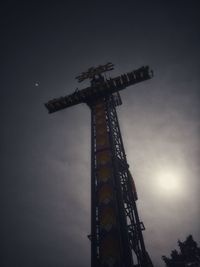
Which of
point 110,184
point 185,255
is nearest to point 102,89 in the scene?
point 110,184

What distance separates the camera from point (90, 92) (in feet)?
54.9

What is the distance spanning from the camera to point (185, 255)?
10.8m

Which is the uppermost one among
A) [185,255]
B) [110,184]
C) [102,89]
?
[102,89]

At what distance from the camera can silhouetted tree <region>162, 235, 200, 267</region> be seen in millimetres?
10375

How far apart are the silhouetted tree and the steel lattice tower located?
5.72 ft

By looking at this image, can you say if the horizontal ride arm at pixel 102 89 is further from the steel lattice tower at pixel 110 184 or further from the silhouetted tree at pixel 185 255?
the silhouetted tree at pixel 185 255

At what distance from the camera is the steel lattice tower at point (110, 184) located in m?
9.55

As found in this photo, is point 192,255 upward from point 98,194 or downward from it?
downward

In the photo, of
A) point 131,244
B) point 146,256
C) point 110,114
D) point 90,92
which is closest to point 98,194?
point 131,244

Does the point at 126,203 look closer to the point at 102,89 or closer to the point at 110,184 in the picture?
the point at 110,184

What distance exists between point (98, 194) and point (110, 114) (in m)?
6.18

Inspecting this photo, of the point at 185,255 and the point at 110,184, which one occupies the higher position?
the point at 110,184

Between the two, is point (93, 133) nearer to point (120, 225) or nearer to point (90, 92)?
point (90, 92)

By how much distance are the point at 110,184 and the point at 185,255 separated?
5023 millimetres
